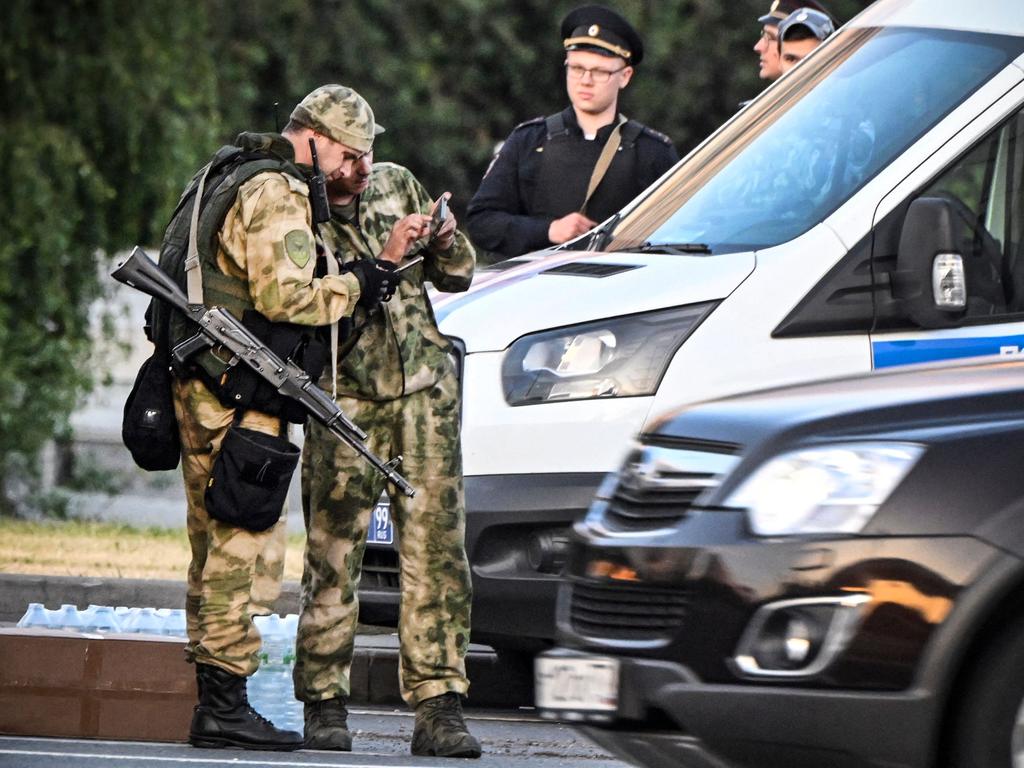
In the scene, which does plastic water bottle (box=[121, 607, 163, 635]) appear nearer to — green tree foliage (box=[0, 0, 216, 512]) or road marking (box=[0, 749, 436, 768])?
road marking (box=[0, 749, 436, 768])

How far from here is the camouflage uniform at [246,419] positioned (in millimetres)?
6156

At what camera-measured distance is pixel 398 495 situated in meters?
6.54

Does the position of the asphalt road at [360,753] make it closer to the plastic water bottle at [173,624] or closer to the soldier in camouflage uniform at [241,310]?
the soldier in camouflage uniform at [241,310]

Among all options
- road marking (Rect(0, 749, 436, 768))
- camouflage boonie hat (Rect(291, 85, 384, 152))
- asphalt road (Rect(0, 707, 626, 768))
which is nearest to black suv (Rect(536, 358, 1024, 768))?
road marking (Rect(0, 749, 436, 768))

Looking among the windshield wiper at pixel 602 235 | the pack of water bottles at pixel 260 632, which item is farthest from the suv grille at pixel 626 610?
the windshield wiper at pixel 602 235

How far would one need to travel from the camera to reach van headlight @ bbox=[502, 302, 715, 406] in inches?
265

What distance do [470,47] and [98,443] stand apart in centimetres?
684

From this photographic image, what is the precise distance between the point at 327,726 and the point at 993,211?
250cm

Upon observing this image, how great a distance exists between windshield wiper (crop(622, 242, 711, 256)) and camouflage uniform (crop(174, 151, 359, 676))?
1.30 m

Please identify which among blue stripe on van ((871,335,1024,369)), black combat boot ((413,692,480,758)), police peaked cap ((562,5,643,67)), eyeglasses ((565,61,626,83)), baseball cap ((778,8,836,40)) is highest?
baseball cap ((778,8,836,40))

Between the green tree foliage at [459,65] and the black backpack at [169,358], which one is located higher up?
the green tree foliage at [459,65]

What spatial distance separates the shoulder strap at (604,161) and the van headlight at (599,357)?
177cm

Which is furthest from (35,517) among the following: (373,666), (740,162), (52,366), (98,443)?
(740,162)

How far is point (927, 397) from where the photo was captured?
177 inches
